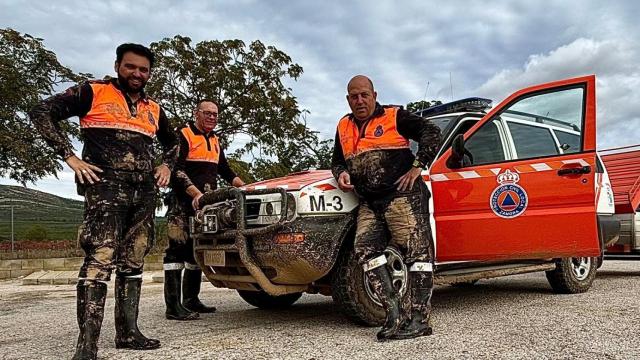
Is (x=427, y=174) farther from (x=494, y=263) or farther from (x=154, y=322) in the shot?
(x=154, y=322)

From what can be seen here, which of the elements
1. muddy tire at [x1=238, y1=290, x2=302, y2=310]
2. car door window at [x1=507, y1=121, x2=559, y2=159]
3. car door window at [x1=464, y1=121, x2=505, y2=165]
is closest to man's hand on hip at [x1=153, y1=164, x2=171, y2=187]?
muddy tire at [x1=238, y1=290, x2=302, y2=310]

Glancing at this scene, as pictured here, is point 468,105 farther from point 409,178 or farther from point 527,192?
point 409,178

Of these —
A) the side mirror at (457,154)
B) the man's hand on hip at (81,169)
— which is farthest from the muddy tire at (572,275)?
the man's hand on hip at (81,169)

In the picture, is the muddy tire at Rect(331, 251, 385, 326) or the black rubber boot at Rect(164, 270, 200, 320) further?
the black rubber boot at Rect(164, 270, 200, 320)

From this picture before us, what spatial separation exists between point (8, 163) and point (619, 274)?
43.4 feet

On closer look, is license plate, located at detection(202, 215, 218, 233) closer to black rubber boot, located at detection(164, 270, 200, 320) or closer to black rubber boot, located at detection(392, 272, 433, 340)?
black rubber boot, located at detection(164, 270, 200, 320)

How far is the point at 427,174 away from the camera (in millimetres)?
4727

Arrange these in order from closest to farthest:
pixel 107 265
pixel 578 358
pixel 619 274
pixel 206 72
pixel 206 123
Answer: pixel 578 358 < pixel 107 265 < pixel 206 123 < pixel 619 274 < pixel 206 72

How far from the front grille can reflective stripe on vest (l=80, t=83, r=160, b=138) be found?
3.20 ft

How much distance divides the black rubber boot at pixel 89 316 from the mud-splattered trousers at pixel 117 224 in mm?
64

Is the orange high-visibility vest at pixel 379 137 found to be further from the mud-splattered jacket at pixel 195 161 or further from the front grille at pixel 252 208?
the mud-splattered jacket at pixel 195 161

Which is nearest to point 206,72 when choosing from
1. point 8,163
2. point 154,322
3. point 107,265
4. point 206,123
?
point 8,163

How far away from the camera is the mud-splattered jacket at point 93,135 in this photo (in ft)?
10.8

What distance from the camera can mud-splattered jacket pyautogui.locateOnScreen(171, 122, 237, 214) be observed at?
5.11m
